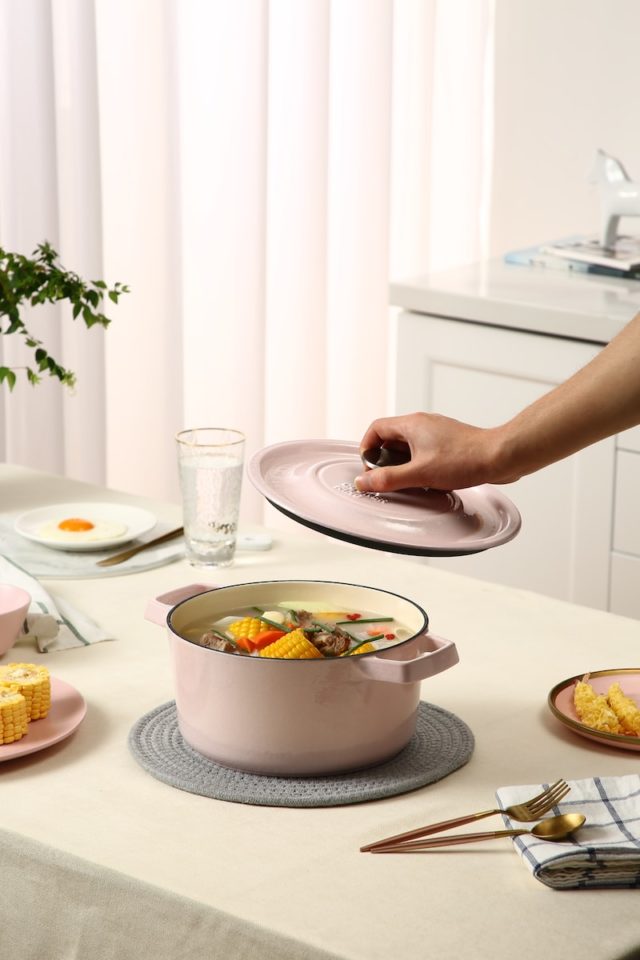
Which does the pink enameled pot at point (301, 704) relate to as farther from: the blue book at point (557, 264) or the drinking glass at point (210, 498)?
the blue book at point (557, 264)

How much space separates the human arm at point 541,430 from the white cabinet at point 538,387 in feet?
3.50

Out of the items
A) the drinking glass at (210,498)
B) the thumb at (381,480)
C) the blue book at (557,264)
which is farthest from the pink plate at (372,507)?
the blue book at (557,264)

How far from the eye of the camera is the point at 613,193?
8.73ft

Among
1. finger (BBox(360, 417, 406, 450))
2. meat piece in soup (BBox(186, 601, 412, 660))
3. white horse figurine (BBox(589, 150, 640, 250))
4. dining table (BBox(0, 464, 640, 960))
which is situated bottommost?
dining table (BBox(0, 464, 640, 960))

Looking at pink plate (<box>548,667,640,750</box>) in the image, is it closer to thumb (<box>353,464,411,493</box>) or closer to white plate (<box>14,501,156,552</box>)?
thumb (<box>353,464,411,493</box>)

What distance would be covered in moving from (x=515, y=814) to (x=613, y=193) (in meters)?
1.91

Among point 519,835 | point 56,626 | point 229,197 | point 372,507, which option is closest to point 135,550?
point 56,626

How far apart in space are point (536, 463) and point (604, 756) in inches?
11.1

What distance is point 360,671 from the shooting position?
1.02m

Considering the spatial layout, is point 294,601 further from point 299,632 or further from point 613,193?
point 613,193

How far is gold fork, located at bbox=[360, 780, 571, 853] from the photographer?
96cm

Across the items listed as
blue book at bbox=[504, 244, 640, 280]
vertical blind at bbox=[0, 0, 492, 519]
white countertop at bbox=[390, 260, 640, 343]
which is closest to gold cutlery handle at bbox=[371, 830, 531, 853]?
white countertop at bbox=[390, 260, 640, 343]

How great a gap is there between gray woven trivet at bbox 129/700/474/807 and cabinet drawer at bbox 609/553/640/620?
1300 mm

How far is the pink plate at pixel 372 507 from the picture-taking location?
108 centimetres
